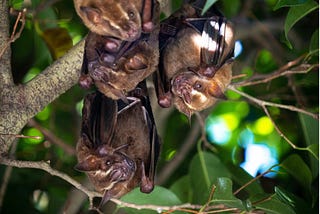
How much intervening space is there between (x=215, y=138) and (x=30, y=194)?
1297 mm

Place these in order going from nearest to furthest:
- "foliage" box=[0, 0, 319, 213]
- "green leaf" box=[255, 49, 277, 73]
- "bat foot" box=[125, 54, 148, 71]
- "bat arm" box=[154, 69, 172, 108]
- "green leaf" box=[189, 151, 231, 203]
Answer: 1. "bat foot" box=[125, 54, 148, 71]
2. "bat arm" box=[154, 69, 172, 108]
3. "foliage" box=[0, 0, 319, 213]
4. "green leaf" box=[189, 151, 231, 203]
5. "green leaf" box=[255, 49, 277, 73]

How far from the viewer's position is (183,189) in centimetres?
401

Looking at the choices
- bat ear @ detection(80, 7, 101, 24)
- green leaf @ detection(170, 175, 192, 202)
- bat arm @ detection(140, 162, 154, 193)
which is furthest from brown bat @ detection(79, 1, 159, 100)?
green leaf @ detection(170, 175, 192, 202)

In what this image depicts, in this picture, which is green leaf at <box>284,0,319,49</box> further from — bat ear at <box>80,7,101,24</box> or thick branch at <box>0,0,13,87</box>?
thick branch at <box>0,0,13,87</box>

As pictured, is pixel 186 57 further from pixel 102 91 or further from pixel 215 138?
pixel 215 138

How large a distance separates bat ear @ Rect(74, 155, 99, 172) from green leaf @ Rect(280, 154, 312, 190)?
3.29 ft

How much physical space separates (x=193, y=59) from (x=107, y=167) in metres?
0.53

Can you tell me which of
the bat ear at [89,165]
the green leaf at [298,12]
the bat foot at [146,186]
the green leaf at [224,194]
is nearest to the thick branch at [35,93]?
the bat ear at [89,165]

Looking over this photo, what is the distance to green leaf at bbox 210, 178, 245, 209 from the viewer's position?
3.01 m

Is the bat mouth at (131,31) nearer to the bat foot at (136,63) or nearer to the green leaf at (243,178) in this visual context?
the bat foot at (136,63)

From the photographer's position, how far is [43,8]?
3.95m

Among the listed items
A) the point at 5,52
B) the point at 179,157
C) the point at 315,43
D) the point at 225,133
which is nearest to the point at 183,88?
the point at 5,52

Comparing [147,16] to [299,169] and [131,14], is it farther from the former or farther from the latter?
[299,169]

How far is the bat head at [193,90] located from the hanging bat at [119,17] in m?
0.35
